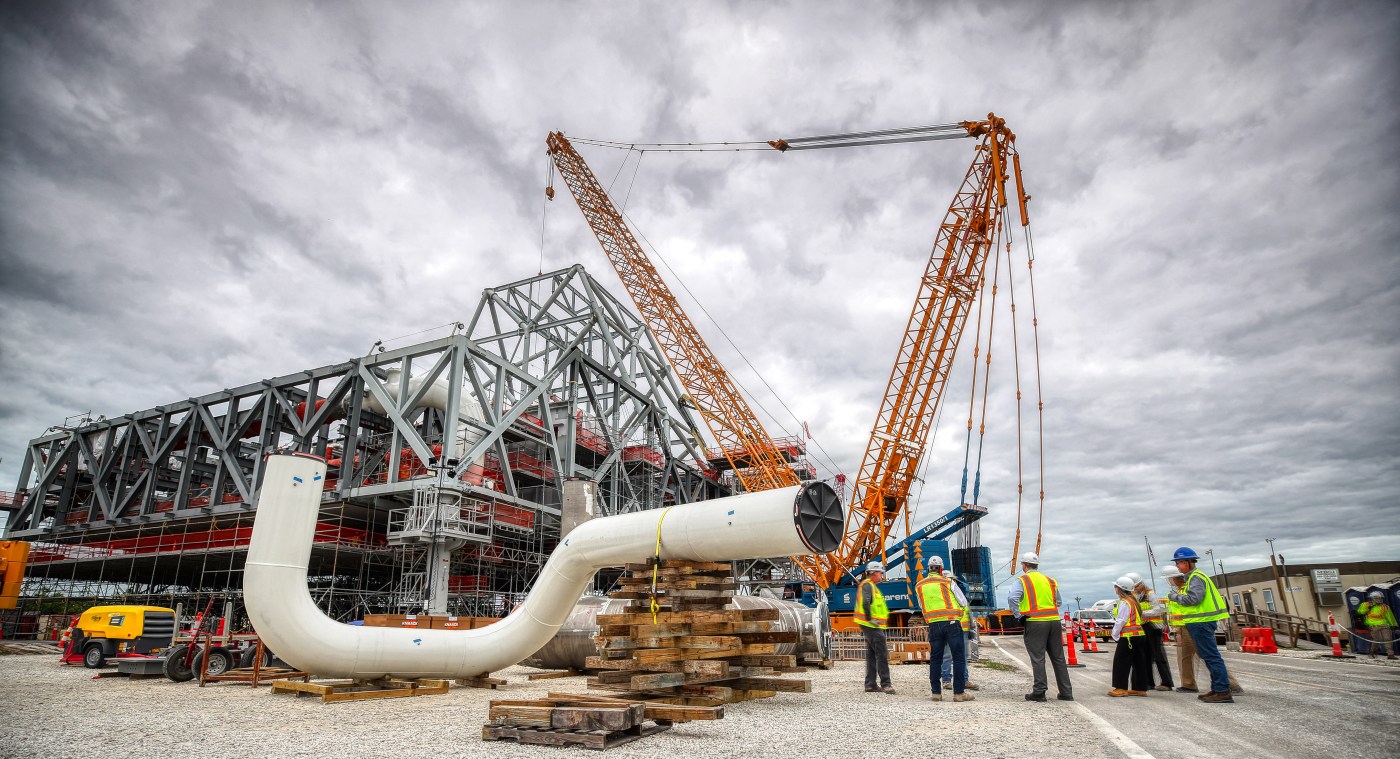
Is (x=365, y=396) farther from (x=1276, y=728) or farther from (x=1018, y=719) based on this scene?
(x=1276, y=728)

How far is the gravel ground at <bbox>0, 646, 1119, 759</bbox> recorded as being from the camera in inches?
229

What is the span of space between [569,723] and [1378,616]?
71.1 feet

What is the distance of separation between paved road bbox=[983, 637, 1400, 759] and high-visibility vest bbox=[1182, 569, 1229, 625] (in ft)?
3.02

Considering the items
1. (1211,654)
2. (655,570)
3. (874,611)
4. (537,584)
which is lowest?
(1211,654)

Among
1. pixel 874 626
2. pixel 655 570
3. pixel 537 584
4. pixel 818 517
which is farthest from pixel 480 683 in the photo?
pixel 818 517

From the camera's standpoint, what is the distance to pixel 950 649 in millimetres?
8539

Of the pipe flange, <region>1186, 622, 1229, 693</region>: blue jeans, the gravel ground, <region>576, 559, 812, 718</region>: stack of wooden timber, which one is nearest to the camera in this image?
the gravel ground

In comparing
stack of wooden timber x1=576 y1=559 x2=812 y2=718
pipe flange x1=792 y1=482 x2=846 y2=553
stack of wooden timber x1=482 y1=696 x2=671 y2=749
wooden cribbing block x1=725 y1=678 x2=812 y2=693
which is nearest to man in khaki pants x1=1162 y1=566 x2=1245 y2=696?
pipe flange x1=792 y1=482 x2=846 y2=553

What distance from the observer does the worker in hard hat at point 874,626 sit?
9.79 metres

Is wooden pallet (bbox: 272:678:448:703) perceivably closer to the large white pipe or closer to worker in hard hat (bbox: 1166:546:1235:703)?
the large white pipe

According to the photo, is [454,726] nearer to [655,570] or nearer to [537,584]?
[655,570]

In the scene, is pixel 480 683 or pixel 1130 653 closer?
pixel 1130 653

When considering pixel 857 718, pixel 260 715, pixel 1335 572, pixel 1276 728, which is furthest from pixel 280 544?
pixel 1335 572

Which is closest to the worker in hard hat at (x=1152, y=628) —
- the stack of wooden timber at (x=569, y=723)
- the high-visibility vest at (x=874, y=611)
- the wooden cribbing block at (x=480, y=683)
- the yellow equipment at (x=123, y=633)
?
the high-visibility vest at (x=874, y=611)
